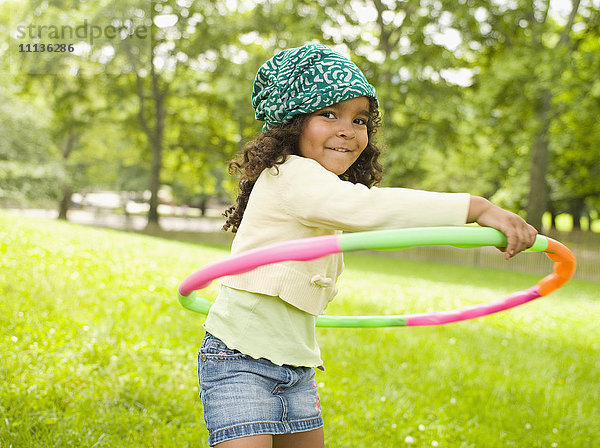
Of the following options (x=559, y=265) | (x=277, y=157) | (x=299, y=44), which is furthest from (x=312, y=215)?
(x=299, y=44)

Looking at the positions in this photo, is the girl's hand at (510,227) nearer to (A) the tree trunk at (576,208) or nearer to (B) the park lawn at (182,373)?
(B) the park lawn at (182,373)

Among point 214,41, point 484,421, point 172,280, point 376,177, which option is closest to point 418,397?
point 484,421

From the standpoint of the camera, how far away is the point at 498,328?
766 centimetres

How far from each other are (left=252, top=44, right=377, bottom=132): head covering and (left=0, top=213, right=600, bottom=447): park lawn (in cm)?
233

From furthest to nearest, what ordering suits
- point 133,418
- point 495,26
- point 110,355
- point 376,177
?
point 495,26 < point 110,355 < point 133,418 < point 376,177

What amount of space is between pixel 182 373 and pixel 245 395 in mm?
2502

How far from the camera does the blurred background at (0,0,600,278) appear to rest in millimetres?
20672

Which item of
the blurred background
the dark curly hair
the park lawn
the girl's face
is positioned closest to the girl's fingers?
the girl's face

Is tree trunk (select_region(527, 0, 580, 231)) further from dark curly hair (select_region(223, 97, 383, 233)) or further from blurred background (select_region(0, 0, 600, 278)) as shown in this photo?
dark curly hair (select_region(223, 97, 383, 233))

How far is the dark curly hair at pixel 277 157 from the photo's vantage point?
2289mm

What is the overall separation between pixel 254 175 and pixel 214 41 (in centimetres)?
2416

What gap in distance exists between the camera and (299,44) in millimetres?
21094

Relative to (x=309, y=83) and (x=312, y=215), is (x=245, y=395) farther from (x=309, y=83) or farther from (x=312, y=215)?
(x=309, y=83)

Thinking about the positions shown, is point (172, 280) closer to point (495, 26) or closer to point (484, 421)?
point (484, 421)
